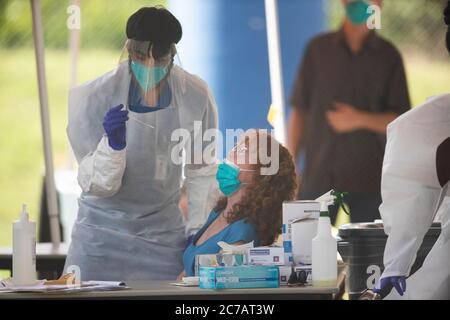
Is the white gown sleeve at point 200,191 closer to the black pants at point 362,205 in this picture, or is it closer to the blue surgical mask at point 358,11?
the black pants at point 362,205

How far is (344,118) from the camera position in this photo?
6.26 m

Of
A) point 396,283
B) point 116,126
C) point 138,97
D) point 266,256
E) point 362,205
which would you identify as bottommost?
point 396,283

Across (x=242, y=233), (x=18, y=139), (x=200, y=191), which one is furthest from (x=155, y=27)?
(x=18, y=139)

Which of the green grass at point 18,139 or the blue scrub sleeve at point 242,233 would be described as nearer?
the blue scrub sleeve at point 242,233

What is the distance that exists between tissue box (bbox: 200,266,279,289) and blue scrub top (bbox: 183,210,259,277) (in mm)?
441

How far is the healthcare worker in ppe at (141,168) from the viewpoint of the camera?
4.59 meters

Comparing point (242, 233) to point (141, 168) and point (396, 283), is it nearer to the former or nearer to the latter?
point (141, 168)

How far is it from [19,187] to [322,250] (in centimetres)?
646

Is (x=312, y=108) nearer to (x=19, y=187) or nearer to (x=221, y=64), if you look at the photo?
(x=221, y=64)

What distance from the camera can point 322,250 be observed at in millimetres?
3867

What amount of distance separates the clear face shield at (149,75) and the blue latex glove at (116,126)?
0.24ft

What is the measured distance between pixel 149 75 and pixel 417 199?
3.73ft

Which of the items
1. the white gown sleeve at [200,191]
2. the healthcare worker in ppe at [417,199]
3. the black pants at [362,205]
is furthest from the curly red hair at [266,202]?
the black pants at [362,205]
